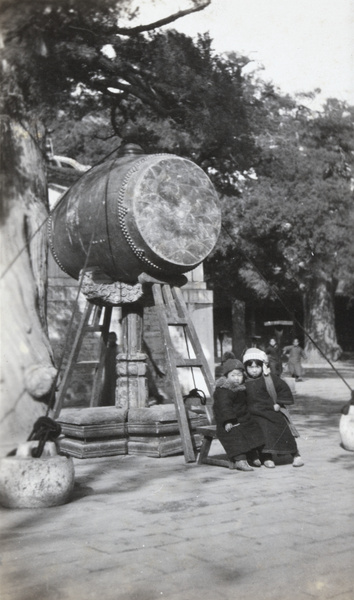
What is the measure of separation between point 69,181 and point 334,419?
8.72 m

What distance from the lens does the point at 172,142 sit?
1520cm

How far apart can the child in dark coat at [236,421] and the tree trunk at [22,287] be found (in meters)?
1.86

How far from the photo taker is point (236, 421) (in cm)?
729

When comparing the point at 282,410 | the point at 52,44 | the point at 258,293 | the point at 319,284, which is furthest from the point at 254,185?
the point at 282,410

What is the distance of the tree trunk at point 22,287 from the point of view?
594 centimetres

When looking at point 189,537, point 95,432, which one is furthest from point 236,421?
point 189,537

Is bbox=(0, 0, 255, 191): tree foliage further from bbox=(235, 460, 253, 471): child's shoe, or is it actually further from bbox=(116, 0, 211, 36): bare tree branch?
bbox=(235, 460, 253, 471): child's shoe

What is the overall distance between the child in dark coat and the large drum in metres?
1.54

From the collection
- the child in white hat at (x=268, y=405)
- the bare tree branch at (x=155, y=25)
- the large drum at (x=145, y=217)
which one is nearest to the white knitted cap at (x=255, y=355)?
the child in white hat at (x=268, y=405)

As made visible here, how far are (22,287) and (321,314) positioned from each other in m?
24.9

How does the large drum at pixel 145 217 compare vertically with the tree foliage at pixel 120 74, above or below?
below

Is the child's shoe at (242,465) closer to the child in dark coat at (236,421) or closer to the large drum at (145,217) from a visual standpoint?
the child in dark coat at (236,421)

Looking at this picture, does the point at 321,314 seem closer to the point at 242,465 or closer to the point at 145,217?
A: the point at 145,217

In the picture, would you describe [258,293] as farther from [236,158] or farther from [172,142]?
[172,142]
